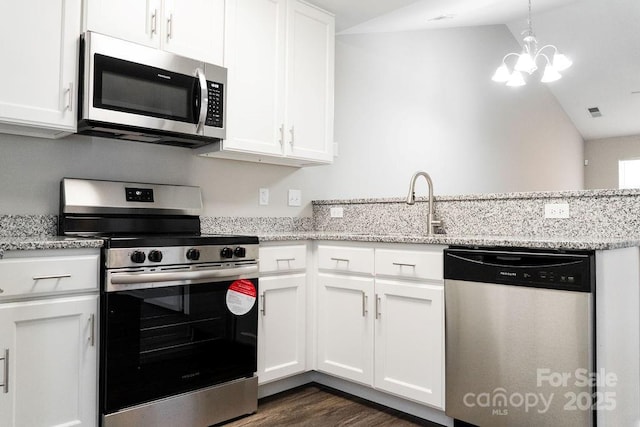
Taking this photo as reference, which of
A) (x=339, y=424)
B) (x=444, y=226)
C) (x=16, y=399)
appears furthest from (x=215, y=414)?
(x=444, y=226)

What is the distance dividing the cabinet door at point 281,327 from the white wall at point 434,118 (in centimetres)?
105

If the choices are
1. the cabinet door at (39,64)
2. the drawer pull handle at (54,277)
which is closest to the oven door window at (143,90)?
the cabinet door at (39,64)

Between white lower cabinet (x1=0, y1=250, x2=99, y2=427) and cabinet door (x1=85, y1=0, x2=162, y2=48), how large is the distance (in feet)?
3.35

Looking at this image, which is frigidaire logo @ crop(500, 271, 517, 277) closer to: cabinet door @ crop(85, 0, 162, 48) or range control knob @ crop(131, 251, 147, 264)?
range control knob @ crop(131, 251, 147, 264)

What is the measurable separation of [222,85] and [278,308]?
1232 millimetres

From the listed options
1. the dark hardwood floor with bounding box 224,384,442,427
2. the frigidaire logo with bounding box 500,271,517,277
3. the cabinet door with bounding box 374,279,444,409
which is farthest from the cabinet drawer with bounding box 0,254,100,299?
the frigidaire logo with bounding box 500,271,517,277

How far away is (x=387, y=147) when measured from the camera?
12.9ft

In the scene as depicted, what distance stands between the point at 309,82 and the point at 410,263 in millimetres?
1373

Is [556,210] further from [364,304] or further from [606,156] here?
[606,156]

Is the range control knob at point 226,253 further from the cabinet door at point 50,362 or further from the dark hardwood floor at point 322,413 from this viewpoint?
the dark hardwood floor at point 322,413

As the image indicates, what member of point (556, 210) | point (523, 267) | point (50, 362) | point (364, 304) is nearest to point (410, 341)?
point (364, 304)

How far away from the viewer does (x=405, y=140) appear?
13.5 feet

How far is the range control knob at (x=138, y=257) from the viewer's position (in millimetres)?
1892

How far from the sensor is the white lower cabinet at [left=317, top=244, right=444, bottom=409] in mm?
2150
